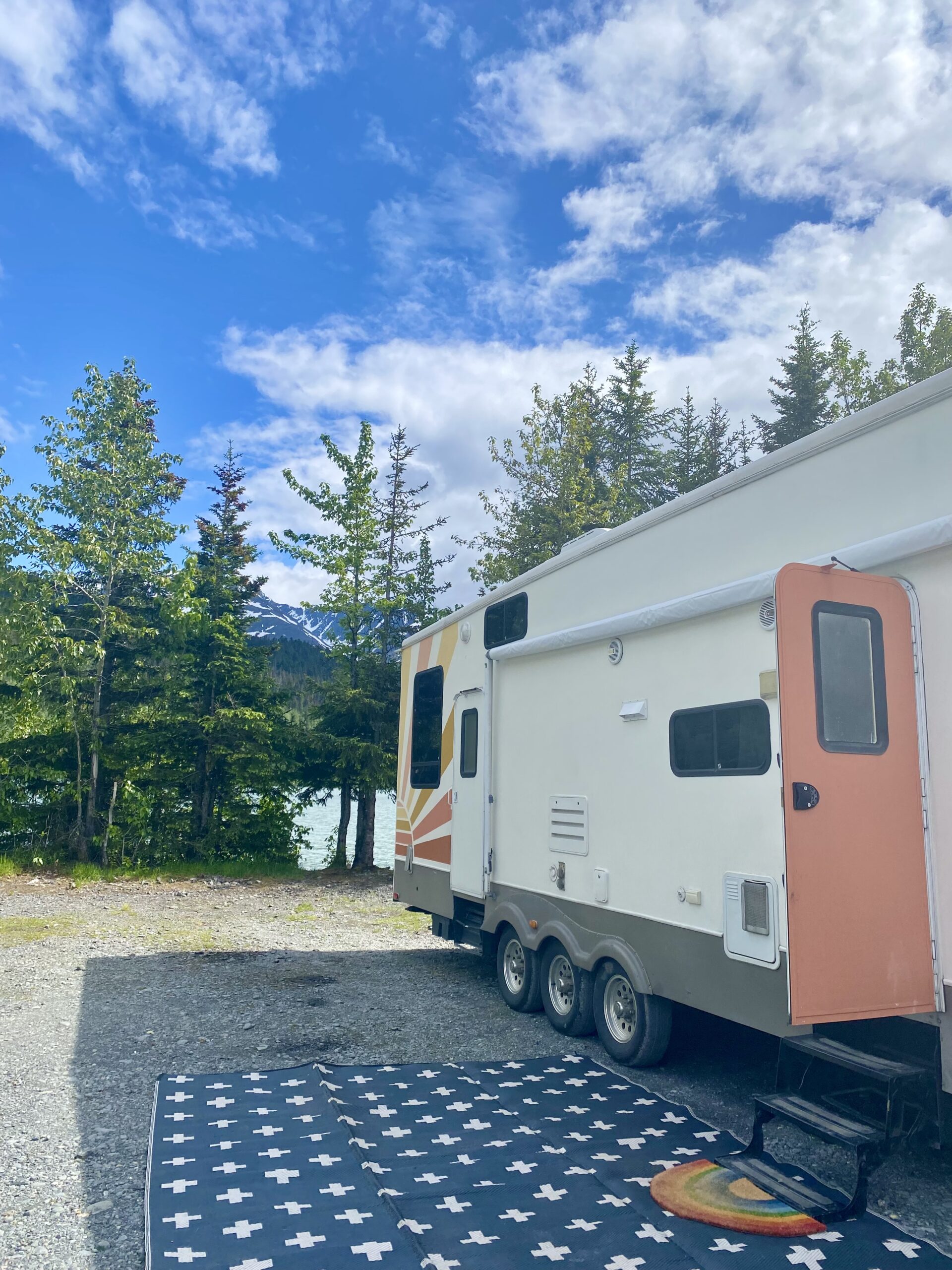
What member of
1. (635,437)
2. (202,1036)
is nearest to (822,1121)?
(202,1036)

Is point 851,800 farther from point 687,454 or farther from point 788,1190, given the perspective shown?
point 687,454

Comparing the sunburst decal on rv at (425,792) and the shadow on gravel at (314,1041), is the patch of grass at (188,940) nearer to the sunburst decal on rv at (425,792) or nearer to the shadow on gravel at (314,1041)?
the shadow on gravel at (314,1041)

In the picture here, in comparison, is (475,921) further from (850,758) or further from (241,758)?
(241,758)

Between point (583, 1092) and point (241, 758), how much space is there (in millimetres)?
12331

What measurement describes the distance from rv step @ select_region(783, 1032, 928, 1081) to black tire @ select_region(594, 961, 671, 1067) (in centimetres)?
129

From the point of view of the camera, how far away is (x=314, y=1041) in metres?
5.95

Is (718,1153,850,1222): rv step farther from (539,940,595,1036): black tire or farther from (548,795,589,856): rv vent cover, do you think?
(548,795,589,856): rv vent cover

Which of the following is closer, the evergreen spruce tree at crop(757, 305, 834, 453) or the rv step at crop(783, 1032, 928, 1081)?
the rv step at crop(783, 1032, 928, 1081)

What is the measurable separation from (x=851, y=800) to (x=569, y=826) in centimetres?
239

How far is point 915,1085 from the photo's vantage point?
359cm

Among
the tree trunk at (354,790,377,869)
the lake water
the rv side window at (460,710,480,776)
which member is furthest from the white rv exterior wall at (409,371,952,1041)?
the lake water

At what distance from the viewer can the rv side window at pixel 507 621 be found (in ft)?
22.0

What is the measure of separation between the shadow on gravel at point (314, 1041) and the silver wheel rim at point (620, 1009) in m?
0.22

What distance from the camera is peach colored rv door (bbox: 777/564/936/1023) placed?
11.7ft
